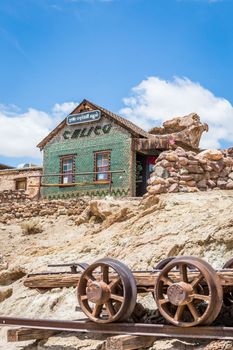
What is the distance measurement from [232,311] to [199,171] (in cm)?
675

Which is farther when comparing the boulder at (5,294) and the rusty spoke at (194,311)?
the boulder at (5,294)

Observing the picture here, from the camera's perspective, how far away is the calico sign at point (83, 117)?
2586 centimetres

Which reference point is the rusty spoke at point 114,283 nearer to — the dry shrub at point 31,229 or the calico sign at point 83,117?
the dry shrub at point 31,229

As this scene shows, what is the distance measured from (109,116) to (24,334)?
1924 cm

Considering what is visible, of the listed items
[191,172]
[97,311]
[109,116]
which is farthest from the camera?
[109,116]

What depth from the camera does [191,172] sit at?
12633 millimetres

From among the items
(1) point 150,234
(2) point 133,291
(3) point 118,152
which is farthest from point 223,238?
(3) point 118,152

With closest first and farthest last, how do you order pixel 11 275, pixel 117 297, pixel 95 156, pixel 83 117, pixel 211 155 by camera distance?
pixel 117 297
pixel 11 275
pixel 211 155
pixel 95 156
pixel 83 117

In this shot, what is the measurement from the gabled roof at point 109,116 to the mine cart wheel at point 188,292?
18581 mm

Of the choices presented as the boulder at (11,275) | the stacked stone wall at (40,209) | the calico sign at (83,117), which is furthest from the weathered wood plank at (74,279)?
the calico sign at (83,117)

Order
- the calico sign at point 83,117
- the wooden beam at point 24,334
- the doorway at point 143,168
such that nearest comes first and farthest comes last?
the wooden beam at point 24,334 < the doorway at point 143,168 < the calico sign at point 83,117

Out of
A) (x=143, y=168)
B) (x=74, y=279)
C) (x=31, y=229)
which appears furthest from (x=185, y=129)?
(x=74, y=279)

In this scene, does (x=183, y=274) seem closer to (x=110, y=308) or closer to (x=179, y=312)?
(x=179, y=312)

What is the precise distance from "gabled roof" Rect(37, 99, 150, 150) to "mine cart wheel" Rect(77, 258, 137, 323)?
18096mm
